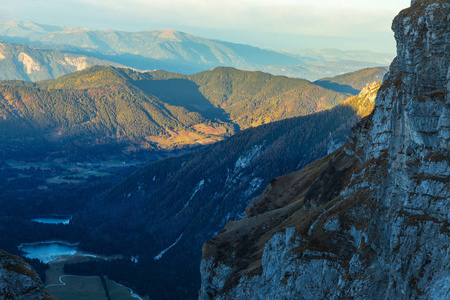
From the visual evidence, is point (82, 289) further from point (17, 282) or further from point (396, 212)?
point (396, 212)

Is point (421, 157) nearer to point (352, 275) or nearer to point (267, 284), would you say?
point (352, 275)

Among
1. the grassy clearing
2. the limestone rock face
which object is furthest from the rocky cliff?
the grassy clearing

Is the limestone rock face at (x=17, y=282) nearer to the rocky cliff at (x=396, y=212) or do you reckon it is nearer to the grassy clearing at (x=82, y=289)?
the rocky cliff at (x=396, y=212)

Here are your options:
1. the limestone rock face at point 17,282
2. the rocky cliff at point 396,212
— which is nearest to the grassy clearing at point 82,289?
the rocky cliff at point 396,212

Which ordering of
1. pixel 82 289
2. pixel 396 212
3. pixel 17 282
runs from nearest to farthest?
pixel 17 282 → pixel 396 212 → pixel 82 289

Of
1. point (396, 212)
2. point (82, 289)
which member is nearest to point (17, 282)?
point (396, 212)

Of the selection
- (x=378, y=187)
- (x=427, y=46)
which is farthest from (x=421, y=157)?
(x=427, y=46)
